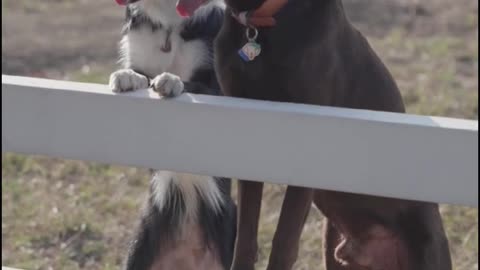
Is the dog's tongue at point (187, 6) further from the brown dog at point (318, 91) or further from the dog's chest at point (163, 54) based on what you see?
the dog's chest at point (163, 54)

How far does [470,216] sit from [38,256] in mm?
2046

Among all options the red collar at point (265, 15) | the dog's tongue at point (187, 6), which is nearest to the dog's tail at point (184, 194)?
the red collar at point (265, 15)

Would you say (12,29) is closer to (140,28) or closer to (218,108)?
(140,28)

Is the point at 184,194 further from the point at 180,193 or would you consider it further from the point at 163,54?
the point at 163,54

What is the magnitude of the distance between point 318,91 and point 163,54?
0.89 metres

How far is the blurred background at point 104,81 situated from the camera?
4836 mm

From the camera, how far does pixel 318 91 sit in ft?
10.2

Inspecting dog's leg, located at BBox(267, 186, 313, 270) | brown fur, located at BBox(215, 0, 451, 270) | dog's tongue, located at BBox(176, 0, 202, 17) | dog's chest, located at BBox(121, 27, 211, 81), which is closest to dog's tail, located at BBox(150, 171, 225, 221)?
dog's chest, located at BBox(121, 27, 211, 81)

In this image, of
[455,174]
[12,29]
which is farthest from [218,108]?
[12,29]

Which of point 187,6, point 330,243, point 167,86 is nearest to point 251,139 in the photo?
point 167,86

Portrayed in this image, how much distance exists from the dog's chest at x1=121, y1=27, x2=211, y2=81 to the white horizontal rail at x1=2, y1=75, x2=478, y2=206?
1414mm

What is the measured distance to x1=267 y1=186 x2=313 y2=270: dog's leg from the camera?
10.1 feet

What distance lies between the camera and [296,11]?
3109 millimetres

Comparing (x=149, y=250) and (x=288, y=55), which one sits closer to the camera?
(x=288, y=55)
